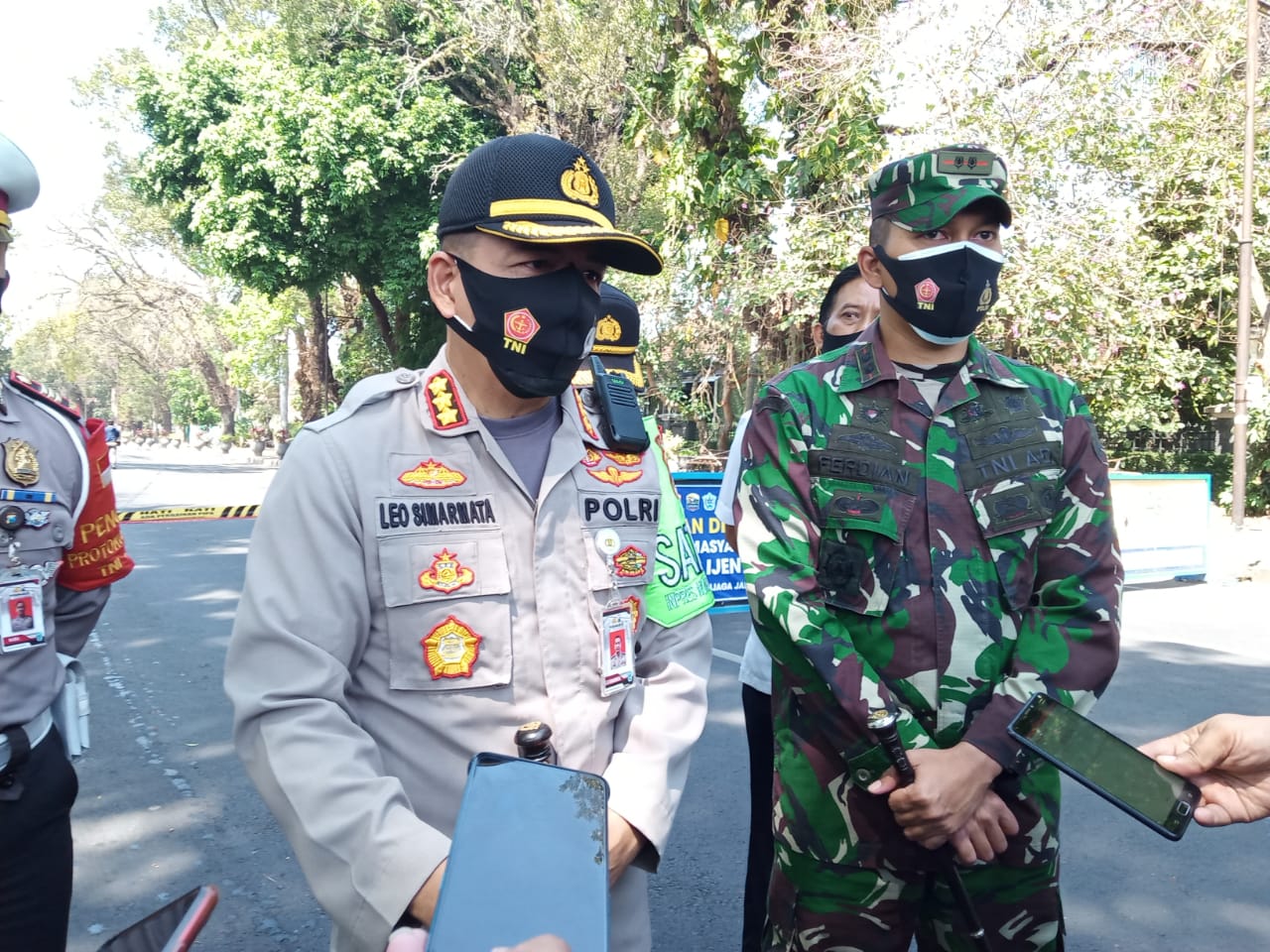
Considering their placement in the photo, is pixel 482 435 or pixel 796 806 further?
pixel 796 806

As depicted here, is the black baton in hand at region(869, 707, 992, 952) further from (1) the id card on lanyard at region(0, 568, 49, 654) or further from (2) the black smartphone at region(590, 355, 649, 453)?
(1) the id card on lanyard at region(0, 568, 49, 654)

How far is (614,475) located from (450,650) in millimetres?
415

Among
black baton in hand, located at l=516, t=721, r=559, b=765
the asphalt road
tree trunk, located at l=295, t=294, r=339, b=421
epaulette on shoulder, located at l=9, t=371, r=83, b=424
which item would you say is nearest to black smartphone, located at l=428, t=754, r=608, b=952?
black baton in hand, located at l=516, t=721, r=559, b=765

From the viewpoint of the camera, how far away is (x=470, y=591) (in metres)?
1.46

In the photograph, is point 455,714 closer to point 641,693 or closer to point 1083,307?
point 641,693

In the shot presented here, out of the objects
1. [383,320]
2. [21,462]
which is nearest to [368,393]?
[21,462]

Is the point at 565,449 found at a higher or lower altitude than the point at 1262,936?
higher

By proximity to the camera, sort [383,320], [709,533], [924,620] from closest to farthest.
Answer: [924,620] < [709,533] < [383,320]

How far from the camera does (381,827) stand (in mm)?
1284

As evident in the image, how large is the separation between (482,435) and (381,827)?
61 cm

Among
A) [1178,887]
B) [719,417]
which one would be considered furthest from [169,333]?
[1178,887]

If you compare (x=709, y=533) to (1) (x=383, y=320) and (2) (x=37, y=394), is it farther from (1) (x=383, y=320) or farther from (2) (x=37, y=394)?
(1) (x=383, y=320)

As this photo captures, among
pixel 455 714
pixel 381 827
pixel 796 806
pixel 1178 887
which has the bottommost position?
pixel 1178 887

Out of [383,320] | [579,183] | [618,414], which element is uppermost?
[383,320]
